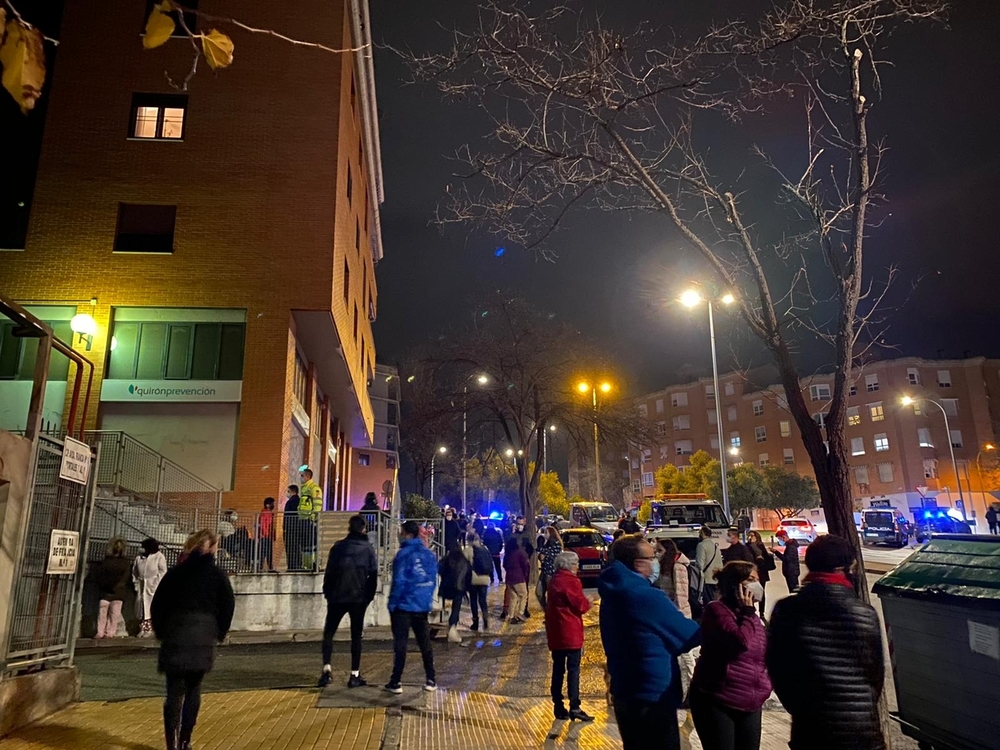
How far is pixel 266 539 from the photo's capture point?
1424cm

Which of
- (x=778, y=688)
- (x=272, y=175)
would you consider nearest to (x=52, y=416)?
(x=272, y=175)

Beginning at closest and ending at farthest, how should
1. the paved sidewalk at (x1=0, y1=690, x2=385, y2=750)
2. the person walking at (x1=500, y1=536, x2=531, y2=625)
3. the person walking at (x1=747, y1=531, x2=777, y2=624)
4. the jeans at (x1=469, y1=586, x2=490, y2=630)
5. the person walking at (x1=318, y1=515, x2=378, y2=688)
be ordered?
the paved sidewalk at (x1=0, y1=690, x2=385, y2=750) < the person walking at (x1=318, y1=515, x2=378, y2=688) < the person walking at (x1=747, y1=531, x2=777, y2=624) < the jeans at (x1=469, y1=586, x2=490, y2=630) < the person walking at (x1=500, y1=536, x2=531, y2=625)

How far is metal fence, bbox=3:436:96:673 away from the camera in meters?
6.74

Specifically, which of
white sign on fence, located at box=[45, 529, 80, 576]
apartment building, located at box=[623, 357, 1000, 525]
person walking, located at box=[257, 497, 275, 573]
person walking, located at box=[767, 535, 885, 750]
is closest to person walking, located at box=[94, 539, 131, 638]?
person walking, located at box=[257, 497, 275, 573]

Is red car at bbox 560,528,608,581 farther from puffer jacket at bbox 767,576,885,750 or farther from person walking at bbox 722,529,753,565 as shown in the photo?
puffer jacket at bbox 767,576,885,750

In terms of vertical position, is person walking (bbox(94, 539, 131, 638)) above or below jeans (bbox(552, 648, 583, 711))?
above

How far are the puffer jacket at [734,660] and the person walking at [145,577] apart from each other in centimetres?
1120

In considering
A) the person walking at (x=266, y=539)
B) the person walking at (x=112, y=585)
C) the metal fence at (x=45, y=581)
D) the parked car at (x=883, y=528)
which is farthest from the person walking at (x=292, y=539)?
the parked car at (x=883, y=528)

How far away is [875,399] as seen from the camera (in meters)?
66.7

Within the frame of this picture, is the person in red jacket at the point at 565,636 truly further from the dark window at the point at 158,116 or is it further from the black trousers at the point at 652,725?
the dark window at the point at 158,116

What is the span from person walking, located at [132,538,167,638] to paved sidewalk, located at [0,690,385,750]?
526cm

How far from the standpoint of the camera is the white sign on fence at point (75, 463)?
7.33 metres

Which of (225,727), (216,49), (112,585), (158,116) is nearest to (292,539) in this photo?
(112,585)

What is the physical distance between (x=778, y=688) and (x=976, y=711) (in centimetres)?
199
